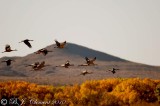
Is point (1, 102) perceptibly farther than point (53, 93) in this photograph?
No

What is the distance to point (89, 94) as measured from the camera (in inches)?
2205

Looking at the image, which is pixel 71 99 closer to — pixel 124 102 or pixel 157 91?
pixel 124 102

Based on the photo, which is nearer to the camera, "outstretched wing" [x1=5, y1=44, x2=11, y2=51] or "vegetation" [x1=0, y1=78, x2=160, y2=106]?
"outstretched wing" [x1=5, y1=44, x2=11, y2=51]

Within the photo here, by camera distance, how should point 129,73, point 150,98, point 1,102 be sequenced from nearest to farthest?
1. point 1,102
2. point 150,98
3. point 129,73

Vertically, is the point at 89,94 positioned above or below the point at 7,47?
below

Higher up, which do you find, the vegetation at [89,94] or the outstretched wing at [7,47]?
the outstretched wing at [7,47]

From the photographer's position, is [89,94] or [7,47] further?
[89,94]

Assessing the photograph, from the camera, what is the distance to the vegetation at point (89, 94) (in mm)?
53969

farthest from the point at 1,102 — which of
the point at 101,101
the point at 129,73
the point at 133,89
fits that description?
the point at 129,73

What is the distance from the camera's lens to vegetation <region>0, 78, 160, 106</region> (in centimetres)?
5397

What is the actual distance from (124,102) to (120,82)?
28.9ft

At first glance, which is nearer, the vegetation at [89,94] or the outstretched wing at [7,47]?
the outstretched wing at [7,47]

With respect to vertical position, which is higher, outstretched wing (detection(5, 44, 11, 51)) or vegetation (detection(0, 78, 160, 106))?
outstretched wing (detection(5, 44, 11, 51))

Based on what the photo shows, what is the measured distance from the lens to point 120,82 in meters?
64.0
